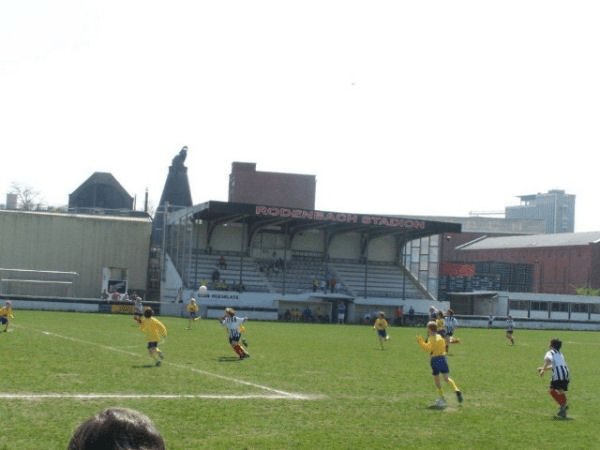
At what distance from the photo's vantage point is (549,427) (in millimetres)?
16266

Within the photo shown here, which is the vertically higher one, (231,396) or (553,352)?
(553,352)

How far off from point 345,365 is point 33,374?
958 cm

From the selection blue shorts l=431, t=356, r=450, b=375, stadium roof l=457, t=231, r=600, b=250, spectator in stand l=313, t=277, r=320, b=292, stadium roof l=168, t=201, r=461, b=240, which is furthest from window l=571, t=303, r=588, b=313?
blue shorts l=431, t=356, r=450, b=375

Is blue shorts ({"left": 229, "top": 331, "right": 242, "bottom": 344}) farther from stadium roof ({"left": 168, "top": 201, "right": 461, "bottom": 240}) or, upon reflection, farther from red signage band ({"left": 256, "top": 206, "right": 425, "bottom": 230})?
red signage band ({"left": 256, "top": 206, "right": 425, "bottom": 230})

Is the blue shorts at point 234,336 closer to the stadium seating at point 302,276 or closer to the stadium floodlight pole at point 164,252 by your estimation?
the stadium seating at point 302,276

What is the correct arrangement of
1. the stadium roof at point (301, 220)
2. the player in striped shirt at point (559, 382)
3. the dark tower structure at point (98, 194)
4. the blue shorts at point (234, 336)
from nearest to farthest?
the player in striped shirt at point (559, 382), the blue shorts at point (234, 336), the stadium roof at point (301, 220), the dark tower structure at point (98, 194)

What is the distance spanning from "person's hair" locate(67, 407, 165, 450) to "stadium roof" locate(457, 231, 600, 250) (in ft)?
367

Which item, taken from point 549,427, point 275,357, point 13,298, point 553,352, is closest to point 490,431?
point 549,427

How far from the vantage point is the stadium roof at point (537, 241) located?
112 m

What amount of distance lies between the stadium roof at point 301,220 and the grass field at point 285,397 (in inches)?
1324

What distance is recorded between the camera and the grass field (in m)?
14.3

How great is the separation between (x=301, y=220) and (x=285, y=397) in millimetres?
53529

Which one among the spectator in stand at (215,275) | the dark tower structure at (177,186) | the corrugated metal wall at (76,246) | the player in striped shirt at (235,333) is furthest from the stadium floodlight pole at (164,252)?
the player in striped shirt at (235,333)

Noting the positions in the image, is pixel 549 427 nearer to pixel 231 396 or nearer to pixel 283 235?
pixel 231 396
